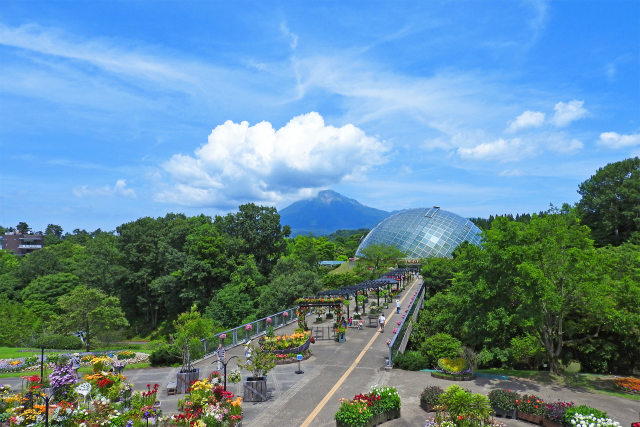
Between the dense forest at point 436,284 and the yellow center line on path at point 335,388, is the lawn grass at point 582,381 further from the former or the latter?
the yellow center line on path at point 335,388

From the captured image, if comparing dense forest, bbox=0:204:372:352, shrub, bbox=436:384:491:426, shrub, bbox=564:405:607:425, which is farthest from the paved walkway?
dense forest, bbox=0:204:372:352

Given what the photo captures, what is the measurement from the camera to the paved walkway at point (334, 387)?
14.7 metres

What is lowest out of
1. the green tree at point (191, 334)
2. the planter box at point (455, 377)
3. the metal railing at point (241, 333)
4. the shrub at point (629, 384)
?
the shrub at point (629, 384)

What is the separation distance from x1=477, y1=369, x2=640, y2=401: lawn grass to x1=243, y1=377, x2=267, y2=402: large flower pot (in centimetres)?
1319

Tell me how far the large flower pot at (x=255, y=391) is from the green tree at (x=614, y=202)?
192 feet

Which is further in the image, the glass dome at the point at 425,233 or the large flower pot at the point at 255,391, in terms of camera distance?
the glass dome at the point at 425,233

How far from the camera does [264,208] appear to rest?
6006 cm

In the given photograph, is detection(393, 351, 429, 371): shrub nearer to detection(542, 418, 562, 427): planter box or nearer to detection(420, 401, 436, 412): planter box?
detection(420, 401, 436, 412): planter box

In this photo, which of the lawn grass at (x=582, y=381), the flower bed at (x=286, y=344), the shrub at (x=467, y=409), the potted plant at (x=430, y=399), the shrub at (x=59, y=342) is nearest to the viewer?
the shrub at (x=467, y=409)

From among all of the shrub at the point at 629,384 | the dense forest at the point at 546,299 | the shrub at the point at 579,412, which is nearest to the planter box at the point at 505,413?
the shrub at the point at 579,412

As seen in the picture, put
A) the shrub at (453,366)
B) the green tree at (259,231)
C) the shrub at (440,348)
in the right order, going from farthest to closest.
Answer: the green tree at (259,231)
the shrub at (440,348)
the shrub at (453,366)

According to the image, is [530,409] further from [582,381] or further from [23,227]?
[23,227]

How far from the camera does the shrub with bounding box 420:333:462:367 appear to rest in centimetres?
2411

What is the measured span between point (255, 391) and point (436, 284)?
38.7 m
